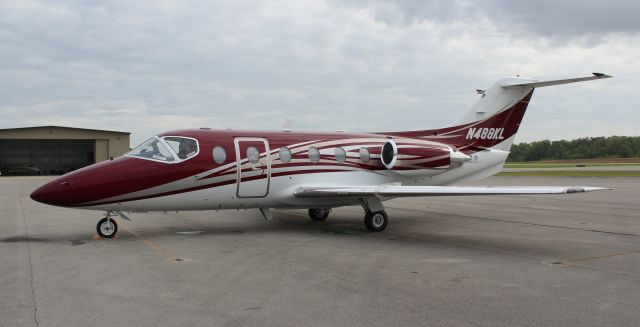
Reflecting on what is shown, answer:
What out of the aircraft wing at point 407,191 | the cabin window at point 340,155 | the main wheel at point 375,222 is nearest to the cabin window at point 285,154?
the aircraft wing at point 407,191

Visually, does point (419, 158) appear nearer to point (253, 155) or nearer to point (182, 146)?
point (253, 155)

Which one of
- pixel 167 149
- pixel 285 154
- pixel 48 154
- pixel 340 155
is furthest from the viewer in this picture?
pixel 48 154

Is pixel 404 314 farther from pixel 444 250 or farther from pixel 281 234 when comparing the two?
pixel 281 234

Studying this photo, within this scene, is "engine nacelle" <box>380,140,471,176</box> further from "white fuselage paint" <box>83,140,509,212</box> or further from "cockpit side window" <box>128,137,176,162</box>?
"cockpit side window" <box>128,137,176,162</box>

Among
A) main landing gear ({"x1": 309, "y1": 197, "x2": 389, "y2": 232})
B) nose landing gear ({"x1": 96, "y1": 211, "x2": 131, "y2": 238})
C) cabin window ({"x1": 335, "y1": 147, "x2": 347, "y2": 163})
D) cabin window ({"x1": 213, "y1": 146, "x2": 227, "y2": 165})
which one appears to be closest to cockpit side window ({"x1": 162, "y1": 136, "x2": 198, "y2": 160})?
cabin window ({"x1": 213, "y1": 146, "x2": 227, "y2": 165})

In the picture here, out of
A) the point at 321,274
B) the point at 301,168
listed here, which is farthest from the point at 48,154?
the point at 321,274

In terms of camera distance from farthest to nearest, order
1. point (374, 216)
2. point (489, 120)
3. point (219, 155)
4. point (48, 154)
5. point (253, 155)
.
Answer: point (48, 154)
point (489, 120)
point (374, 216)
point (253, 155)
point (219, 155)

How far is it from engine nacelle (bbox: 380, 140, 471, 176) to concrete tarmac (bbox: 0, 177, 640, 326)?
1.57m

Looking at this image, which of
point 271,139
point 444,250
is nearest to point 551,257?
point 444,250

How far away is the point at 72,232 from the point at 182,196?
309cm

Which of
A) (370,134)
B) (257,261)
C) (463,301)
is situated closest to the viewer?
(463,301)

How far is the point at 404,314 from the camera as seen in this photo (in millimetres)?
6027

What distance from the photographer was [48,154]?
79750 millimetres

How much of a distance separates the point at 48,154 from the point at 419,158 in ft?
254
